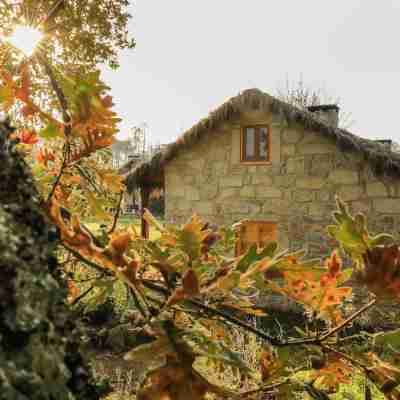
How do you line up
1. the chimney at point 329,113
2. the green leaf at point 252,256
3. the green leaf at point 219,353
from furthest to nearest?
the chimney at point 329,113 → the green leaf at point 252,256 → the green leaf at point 219,353

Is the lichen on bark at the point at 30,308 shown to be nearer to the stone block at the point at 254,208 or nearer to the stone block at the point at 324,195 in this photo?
the stone block at the point at 324,195

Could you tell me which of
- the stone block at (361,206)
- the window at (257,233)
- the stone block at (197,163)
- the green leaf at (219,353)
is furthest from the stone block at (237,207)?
the green leaf at (219,353)

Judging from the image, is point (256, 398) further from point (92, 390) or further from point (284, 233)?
point (284, 233)

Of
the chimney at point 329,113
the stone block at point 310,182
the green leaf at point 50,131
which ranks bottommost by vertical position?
the green leaf at point 50,131

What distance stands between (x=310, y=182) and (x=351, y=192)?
757 mm

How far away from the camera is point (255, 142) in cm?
771

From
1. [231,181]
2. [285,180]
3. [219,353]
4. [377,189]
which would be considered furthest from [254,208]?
[219,353]

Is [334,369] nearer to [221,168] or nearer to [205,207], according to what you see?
[221,168]

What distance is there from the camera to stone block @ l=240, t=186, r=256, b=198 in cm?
766

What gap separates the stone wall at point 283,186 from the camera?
22.6ft

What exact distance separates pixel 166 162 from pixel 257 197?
7.11 feet

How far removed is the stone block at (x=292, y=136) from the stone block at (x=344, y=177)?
916 millimetres

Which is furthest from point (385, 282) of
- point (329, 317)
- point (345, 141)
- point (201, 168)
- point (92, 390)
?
point (201, 168)

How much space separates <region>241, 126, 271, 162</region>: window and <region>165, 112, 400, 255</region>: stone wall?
0.40 feet
